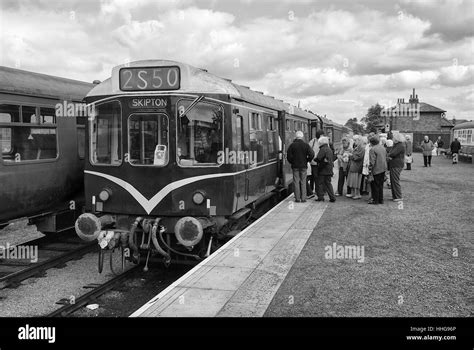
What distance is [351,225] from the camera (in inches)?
367

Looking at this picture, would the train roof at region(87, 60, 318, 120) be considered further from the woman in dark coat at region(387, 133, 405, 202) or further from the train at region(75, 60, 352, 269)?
the woman in dark coat at region(387, 133, 405, 202)

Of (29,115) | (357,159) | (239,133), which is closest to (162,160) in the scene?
(239,133)

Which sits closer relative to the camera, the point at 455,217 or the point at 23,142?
the point at 23,142

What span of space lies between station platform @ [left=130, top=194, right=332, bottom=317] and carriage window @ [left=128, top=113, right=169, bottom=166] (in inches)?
70.6

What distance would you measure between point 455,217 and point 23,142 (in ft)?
29.9

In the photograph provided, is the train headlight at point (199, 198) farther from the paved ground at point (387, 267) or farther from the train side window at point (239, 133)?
the paved ground at point (387, 267)

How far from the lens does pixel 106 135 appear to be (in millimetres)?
7473

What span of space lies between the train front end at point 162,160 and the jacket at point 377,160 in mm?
5223

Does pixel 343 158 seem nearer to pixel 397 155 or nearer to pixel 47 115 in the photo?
pixel 397 155

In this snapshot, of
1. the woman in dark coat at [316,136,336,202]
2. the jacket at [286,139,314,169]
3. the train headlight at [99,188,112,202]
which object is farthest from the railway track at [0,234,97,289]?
the woman in dark coat at [316,136,336,202]

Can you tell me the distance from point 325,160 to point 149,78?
603cm
